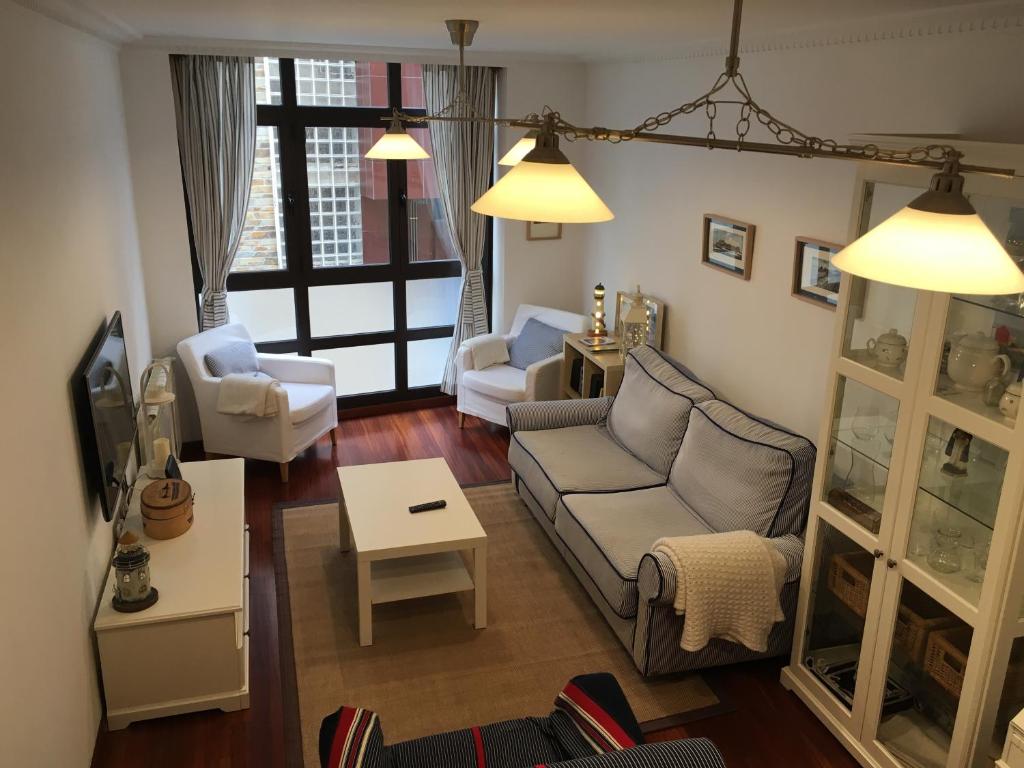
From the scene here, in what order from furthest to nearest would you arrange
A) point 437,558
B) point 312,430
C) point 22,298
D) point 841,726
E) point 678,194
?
point 312,430 → point 678,194 → point 437,558 → point 841,726 → point 22,298

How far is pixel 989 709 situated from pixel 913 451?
79 cm

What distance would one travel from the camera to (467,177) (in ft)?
19.8

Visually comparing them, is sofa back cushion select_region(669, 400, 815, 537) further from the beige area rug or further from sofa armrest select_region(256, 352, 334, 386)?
sofa armrest select_region(256, 352, 334, 386)

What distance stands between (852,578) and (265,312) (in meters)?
4.20

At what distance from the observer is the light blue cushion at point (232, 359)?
5.34 m

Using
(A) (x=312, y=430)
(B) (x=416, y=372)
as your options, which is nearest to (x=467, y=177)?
(B) (x=416, y=372)

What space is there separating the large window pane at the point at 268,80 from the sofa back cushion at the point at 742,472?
334cm

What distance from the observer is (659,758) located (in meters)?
2.03

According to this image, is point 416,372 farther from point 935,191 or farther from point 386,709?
point 935,191

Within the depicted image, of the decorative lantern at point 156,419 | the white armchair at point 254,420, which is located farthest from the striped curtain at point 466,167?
the decorative lantern at point 156,419

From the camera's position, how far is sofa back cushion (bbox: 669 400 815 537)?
144 inches

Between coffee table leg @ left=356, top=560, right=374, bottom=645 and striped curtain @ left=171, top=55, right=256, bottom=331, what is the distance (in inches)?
105

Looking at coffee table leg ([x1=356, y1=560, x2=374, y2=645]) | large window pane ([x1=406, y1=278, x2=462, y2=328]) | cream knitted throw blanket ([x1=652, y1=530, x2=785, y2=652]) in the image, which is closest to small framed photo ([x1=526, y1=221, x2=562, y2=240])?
large window pane ([x1=406, y1=278, x2=462, y2=328])

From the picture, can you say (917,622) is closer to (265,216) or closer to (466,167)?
(466,167)
